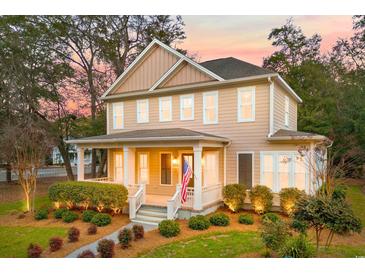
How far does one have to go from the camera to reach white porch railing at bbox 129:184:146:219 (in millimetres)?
9132

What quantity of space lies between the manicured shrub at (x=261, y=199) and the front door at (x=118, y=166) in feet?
22.6

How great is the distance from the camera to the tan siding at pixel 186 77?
10844 mm

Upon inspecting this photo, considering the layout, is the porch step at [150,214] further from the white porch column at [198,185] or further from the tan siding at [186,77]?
the tan siding at [186,77]

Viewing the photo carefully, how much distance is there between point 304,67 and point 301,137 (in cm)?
1507

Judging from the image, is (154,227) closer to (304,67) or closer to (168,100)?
(168,100)

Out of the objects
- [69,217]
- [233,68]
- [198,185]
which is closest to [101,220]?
[69,217]

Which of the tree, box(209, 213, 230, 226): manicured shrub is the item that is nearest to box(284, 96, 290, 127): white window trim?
box(209, 213, 230, 226): manicured shrub

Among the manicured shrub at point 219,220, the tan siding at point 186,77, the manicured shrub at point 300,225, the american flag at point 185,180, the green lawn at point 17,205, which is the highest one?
the tan siding at point 186,77

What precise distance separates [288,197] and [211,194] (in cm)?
289

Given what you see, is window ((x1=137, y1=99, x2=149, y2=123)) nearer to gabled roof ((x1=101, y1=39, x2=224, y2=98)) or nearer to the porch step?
gabled roof ((x1=101, y1=39, x2=224, y2=98))

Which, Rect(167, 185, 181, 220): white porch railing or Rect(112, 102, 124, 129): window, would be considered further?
Rect(112, 102, 124, 129): window

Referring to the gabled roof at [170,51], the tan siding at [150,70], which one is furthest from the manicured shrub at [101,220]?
the tan siding at [150,70]

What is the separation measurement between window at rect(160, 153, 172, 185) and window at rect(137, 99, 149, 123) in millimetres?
2253
